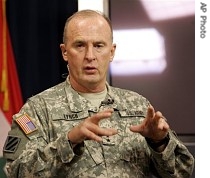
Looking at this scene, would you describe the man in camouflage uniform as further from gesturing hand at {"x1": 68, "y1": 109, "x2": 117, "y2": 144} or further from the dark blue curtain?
the dark blue curtain

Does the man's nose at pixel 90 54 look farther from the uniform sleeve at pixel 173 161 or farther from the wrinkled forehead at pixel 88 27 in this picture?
the uniform sleeve at pixel 173 161

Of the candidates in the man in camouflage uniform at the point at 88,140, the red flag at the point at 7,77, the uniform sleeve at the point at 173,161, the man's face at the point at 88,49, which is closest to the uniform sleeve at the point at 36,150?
the man in camouflage uniform at the point at 88,140

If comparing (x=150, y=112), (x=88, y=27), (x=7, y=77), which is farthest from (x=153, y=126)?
(x=7, y=77)

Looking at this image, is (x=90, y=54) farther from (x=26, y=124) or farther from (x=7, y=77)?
(x=7, y=77)

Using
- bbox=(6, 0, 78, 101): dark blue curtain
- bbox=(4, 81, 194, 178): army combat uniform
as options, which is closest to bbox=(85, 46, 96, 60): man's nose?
bbox=(4, 81, 194, 178): army combat uniform

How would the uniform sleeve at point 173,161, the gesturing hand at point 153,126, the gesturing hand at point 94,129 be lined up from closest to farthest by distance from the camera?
the gesturing hand at point 94,129 < the gesturing hand at point 153,126 < the uniform sleeve at point 173,161

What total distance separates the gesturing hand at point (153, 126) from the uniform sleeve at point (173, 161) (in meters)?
0.06

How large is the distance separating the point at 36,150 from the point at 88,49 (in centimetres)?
39

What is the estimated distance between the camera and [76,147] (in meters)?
1.24

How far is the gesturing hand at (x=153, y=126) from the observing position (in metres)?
1.22

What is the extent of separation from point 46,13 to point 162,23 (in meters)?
0.66

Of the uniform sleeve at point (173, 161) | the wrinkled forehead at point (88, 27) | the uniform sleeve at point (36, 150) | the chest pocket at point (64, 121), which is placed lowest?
the uniform sleeve at point (173, 161)

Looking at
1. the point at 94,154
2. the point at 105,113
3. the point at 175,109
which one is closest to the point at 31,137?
the point at 94,154
